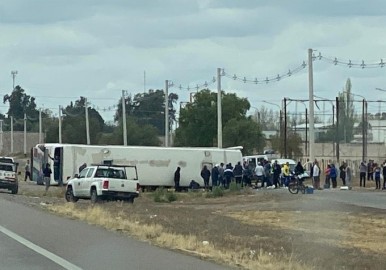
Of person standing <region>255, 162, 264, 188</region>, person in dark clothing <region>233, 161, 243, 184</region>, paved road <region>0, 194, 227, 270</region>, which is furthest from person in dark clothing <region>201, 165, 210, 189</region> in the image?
paved road <region>0, 194, 227, 270</region>

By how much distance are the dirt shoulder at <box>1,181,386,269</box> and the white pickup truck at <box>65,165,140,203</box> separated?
618mm

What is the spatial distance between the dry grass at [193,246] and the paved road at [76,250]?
0.51 metres

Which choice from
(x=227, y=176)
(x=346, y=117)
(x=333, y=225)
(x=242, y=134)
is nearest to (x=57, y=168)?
(x=227, y=176)

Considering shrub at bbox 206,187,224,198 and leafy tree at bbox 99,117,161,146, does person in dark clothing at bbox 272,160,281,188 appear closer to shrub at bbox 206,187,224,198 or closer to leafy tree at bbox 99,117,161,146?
shrub at bbox 206,187,224,198

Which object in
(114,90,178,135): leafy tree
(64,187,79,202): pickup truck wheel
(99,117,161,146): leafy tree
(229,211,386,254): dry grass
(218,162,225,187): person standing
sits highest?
(114,90,178,135): leafy tree

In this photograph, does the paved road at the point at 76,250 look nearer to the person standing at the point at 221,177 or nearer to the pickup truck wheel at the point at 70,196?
the pickup truck wheel at the point at 70,196

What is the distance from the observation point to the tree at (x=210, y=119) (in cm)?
9306

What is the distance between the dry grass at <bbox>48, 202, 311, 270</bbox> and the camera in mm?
15912

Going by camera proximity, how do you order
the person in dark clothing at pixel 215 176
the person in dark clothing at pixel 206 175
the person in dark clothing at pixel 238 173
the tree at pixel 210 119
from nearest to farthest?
the person in dark clothing at pixel 238 173 < the person in dark clothing at pixel 215 176 < the person in dark clothing at pixel 206 175 < the tree at pixel 210 119

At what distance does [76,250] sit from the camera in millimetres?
17703

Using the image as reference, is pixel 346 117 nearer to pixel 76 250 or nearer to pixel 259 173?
pixel 259 173

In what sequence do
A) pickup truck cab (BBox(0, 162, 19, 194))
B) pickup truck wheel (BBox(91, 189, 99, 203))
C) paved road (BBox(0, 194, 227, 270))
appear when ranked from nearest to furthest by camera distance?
1. paved road (BBox(0, 194, 227, 270))
2. pickup truck wheel (BBox(91, 189, 99, 203))
3. pickup truck cab (BBox(0, 162, 19, 194))

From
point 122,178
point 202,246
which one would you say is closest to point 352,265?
point 202,246

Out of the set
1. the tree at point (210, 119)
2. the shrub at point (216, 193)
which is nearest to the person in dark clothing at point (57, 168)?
the shrub at point (216, 193)
